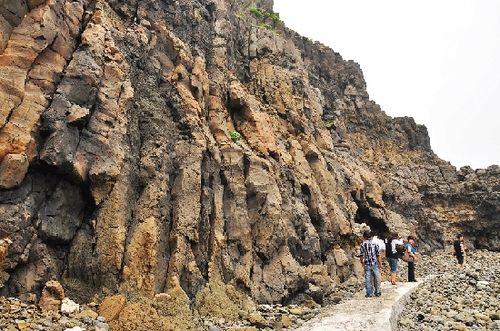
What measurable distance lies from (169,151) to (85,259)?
676 centimetres

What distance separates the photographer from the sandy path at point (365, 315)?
13.6 meters

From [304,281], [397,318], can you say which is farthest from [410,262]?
[397,318]

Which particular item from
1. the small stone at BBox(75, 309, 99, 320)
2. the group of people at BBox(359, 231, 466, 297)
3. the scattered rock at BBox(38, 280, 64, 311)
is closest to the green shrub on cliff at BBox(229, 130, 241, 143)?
the group of people at BBox(359, 231, 466, 297)

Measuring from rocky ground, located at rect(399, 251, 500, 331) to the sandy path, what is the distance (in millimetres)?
659

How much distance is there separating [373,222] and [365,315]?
80.2 ft

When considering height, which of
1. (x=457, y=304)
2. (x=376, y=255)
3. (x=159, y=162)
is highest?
(x=159, y=162)

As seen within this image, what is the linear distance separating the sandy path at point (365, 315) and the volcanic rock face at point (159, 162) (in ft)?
13.6

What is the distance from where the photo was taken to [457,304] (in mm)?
18922

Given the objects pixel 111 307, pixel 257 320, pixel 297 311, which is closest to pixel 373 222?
pixel 297 311

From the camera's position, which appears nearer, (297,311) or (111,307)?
(111,307)

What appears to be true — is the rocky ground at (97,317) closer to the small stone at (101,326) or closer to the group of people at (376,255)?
the small stone at (101,326)

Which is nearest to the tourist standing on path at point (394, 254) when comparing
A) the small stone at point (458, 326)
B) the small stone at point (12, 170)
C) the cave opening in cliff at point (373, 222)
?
the small stone at point (458, 326)

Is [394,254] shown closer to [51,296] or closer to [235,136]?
[235,136]

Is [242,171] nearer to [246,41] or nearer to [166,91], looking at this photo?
[166,91]
